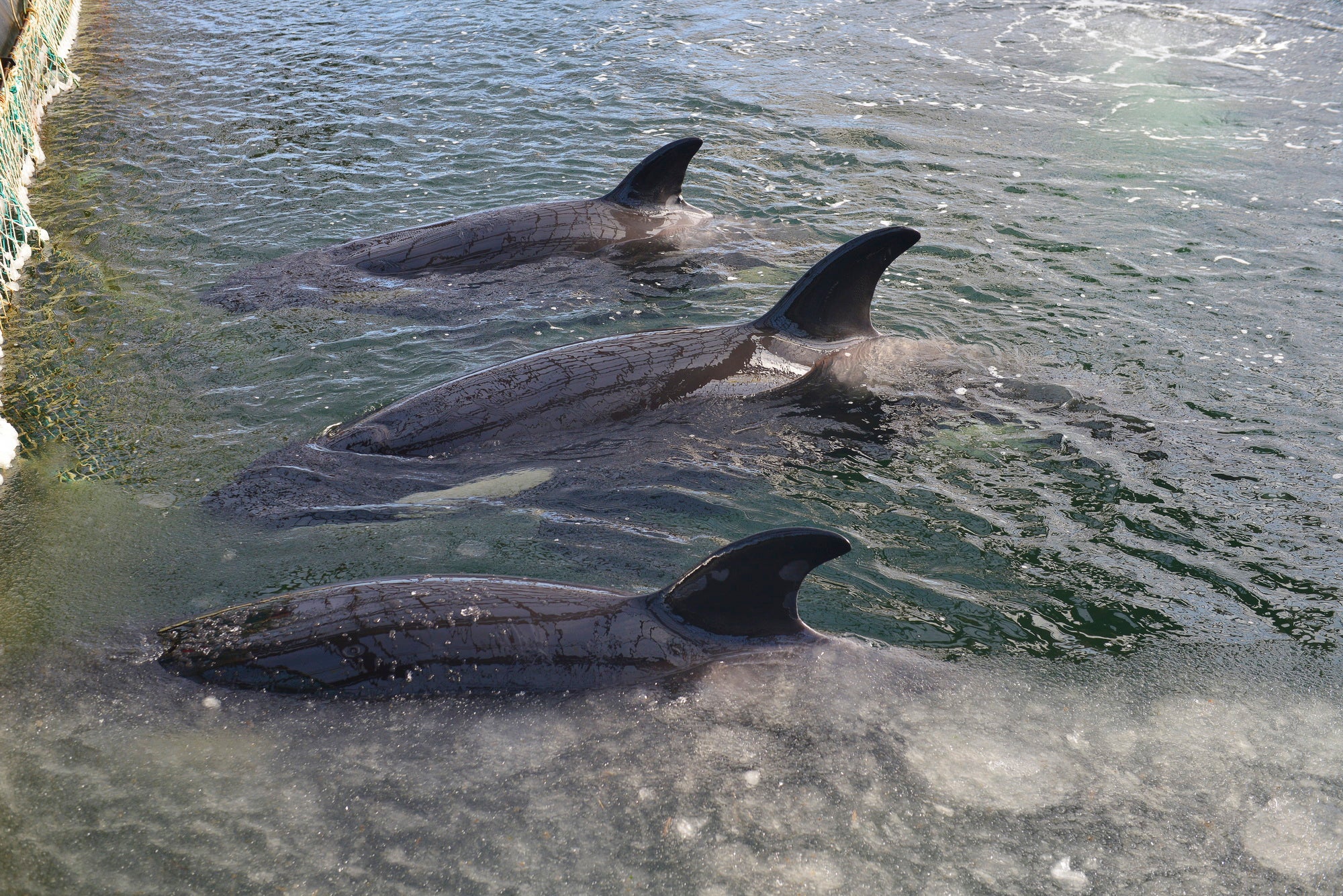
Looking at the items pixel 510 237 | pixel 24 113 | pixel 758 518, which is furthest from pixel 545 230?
pixel 24 113

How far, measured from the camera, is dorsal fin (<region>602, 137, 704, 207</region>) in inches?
405

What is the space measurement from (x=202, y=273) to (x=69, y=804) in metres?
6.74

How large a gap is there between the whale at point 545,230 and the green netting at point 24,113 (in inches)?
115

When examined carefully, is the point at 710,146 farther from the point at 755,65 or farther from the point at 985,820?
the point at 985,820

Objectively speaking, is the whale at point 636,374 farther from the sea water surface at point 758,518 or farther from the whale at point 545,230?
the whale at point 545,230

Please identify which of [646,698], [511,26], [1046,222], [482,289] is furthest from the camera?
[511,26]

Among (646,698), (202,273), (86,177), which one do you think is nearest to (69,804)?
(646,698)

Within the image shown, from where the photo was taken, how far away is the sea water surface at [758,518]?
4.29m

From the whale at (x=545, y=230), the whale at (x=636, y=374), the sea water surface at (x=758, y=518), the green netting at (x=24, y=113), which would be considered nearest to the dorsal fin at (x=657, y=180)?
the whale at (x=545, y=230)

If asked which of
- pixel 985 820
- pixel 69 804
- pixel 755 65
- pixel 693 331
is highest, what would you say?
pixel 755 65

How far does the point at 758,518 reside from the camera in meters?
6.48

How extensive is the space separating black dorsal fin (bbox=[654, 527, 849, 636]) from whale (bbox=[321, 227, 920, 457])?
218 cm

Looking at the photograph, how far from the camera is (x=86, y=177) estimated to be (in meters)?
12.2

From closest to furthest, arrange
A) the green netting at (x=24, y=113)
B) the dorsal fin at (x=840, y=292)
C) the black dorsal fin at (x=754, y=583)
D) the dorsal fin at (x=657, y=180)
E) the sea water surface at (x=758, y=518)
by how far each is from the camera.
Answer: the sea water surface at (x=758, y=518)
the black dorsal fin at (x=754, y=583)
the dorsal fin at (x=840, y=292)
the green netting at (x=24, y=113)
the dorsal fin at (x=657, y=180)
